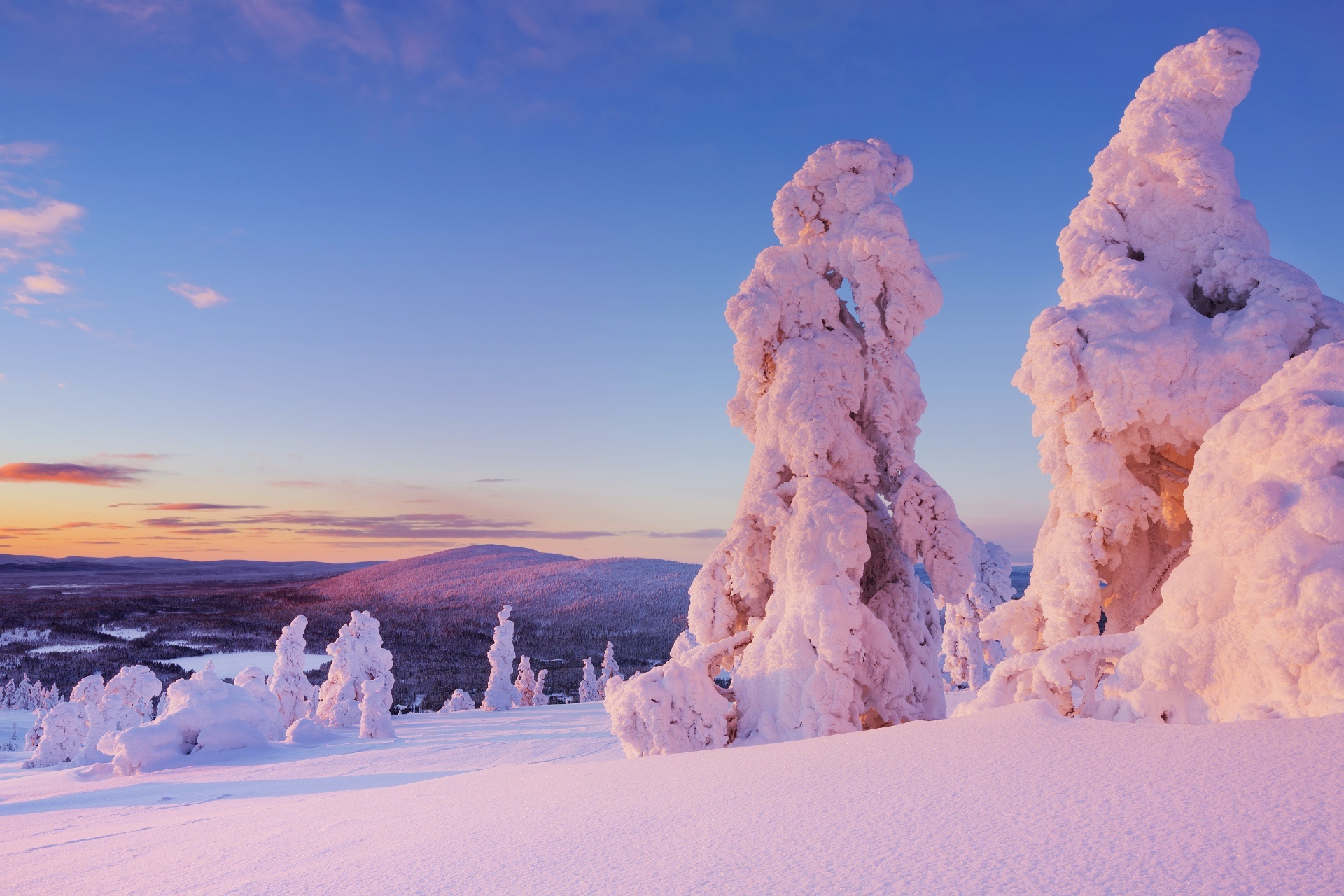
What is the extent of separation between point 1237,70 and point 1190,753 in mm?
8581

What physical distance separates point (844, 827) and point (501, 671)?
33540 millimetres

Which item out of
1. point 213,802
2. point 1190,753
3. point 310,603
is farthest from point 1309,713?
point 310,603

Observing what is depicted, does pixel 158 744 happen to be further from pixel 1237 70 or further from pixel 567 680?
pixel 567 680

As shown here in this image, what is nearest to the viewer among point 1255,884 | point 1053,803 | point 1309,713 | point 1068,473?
point 1255,884

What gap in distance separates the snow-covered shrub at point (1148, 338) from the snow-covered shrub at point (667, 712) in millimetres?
3442

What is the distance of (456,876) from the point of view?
3262 millimetres

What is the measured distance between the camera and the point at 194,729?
47.8ft

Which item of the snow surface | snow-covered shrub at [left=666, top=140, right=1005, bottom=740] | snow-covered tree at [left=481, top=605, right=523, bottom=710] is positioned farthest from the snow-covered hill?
snow-covered shrub at [left=666, top=140, right=1005, bottom=740]

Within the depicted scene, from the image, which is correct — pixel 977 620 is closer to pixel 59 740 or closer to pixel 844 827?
pixel 844 827

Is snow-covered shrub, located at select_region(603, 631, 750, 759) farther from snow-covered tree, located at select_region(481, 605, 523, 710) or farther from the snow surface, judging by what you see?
the snow surface

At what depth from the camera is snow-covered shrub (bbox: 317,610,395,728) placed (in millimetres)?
26578

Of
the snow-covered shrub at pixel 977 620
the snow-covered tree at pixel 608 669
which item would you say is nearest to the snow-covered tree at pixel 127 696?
the snow-covered tree at pixel 608 669

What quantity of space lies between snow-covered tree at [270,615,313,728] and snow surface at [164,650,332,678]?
41833 millimetres

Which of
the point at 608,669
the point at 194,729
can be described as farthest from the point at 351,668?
the point at 608,669
